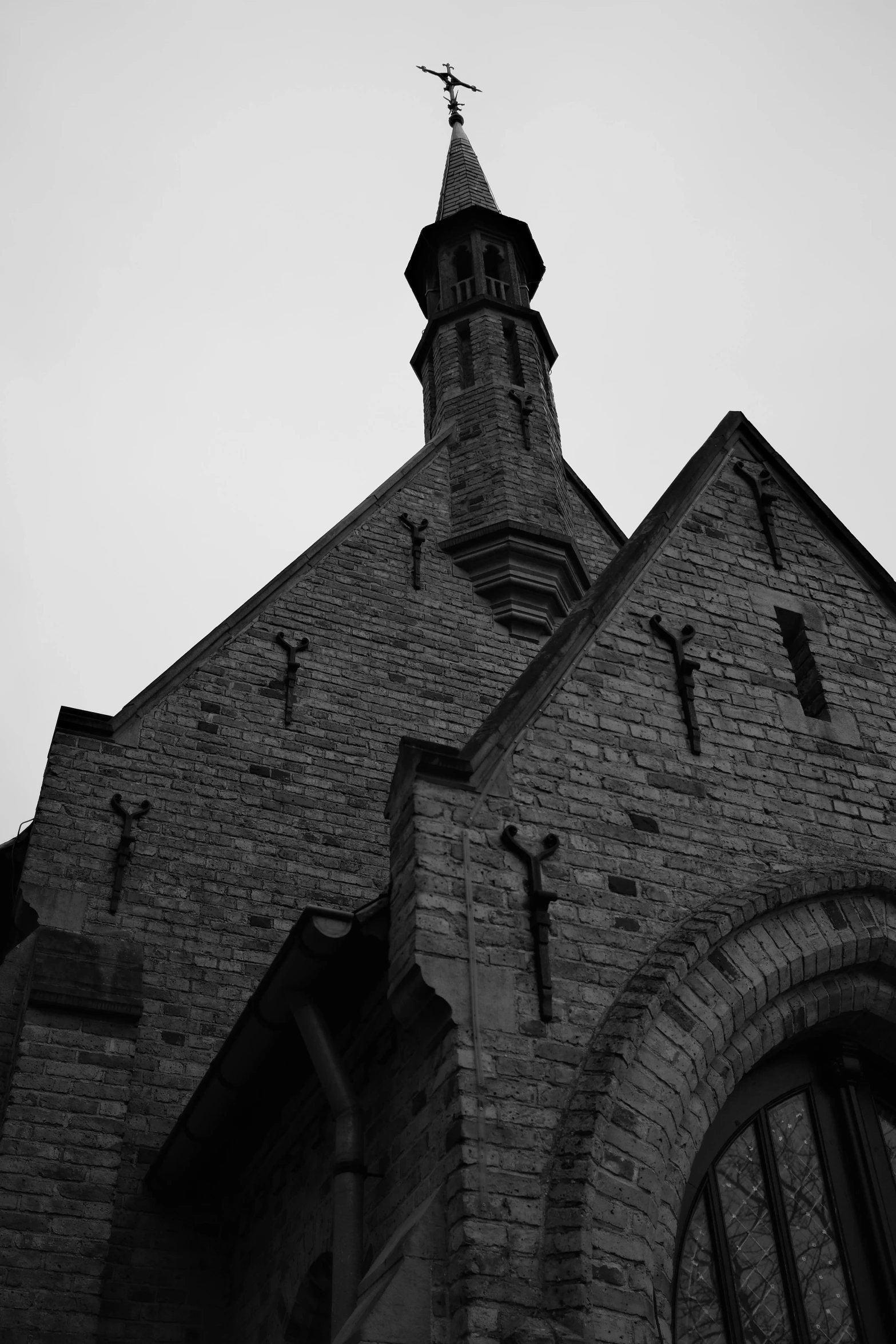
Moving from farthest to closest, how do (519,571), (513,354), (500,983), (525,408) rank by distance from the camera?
(513,354) → (525,408) → (519,571) → (500,983)

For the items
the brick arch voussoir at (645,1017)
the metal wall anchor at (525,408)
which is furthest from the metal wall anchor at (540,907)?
the metal wall anchor at (525,408)

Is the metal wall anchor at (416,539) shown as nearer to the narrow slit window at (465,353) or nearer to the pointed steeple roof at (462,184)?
the narrow slit window at (465,353)

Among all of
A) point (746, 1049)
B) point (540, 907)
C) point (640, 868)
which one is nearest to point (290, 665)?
point (640, 868)

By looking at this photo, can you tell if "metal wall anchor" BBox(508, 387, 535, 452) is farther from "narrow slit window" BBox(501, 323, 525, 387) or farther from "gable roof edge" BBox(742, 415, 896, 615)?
"gable roof edge" BBox(742, 415, 896, 615)

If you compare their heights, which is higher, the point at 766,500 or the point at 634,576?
the point at 766,500

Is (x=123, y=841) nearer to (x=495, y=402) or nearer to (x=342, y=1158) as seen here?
(x=342, y=1158)

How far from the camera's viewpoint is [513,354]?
16.0m

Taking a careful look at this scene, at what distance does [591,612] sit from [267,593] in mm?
4831

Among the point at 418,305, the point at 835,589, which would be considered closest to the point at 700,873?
the point at 835,589

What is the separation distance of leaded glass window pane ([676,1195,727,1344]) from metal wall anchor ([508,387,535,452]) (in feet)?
32.0

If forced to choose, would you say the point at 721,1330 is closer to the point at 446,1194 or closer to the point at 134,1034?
the point at 446,1194

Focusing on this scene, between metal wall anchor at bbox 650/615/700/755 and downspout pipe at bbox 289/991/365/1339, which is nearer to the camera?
downspout pipe at bbox 289/991/365/1339

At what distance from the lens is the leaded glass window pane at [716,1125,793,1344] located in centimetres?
618

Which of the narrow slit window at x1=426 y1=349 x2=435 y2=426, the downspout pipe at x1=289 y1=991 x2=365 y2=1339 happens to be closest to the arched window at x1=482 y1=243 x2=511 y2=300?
the narrow slit window at x1=426 y1=349 x2=435 y2=426
